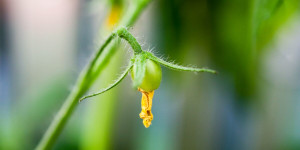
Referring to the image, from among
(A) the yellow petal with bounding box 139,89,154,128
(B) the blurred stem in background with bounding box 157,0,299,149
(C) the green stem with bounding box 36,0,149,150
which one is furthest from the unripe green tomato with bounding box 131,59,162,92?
(B) the blurred stem in background with bounding box 157,0,299,149

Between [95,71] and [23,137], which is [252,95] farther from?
[23,137]

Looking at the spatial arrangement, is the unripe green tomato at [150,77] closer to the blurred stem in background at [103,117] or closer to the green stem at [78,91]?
the green stem at [78,91]

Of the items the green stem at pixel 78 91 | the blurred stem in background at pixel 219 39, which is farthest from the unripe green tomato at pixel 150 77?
the blurred stem in background at pixel 219 39

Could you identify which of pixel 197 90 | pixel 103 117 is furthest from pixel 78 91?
pixel 197 90

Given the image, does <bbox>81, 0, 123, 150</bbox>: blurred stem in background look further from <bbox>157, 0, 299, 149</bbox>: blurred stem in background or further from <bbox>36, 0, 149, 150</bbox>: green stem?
<bbox>36, 0, 149, 150</bbox>: green stem

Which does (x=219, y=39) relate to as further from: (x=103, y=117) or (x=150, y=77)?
(x=150, y=77)

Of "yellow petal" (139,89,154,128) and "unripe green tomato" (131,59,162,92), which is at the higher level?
"unripe green tomato" (131,59,162,92)
